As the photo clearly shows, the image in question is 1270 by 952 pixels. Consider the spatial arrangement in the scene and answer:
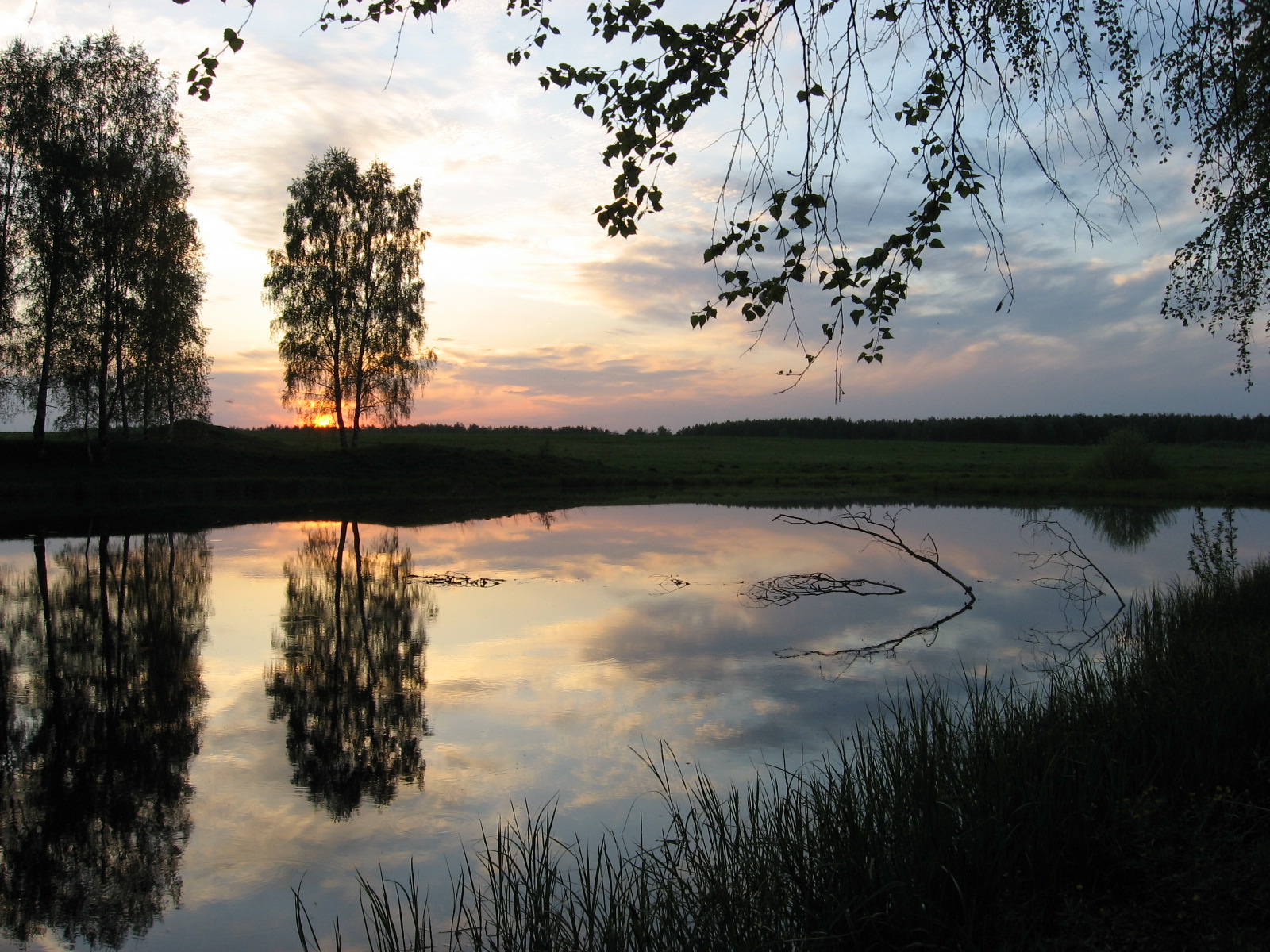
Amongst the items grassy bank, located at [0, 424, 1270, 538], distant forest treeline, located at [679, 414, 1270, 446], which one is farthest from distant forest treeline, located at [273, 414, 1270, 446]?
grassy bank, located at [0, 424, 1270, 538]

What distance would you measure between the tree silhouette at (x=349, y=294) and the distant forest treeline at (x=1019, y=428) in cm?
6673

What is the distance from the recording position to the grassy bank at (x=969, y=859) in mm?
3463

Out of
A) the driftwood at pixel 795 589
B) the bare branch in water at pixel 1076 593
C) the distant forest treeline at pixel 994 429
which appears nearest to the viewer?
the bare branch in water at pixel 1076 593

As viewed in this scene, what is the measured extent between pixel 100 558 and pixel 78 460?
1378cm

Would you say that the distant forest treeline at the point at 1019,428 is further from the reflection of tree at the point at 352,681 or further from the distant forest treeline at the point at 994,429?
the reflection of tree at the point at 352,681

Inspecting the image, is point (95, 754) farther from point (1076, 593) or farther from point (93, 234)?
point (93, 234)

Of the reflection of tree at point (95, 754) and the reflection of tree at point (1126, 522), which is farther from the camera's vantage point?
the reflection of tree at point (1126, 522)

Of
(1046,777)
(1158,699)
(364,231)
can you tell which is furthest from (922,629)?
(364,231)

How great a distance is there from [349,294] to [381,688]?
100 feet

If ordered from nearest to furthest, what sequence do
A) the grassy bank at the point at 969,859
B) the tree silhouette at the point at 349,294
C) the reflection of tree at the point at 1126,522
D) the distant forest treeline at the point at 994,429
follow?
the grassy bank at the point at 969,859 < the reflection of tree at the point at 1126,522 < the tree silhouette at the point at 349,294 < the distant forest treeline at the point at 994,429

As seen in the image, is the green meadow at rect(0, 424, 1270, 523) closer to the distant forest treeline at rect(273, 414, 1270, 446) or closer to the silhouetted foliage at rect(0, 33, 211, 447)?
the silhouetted foliage at rect(0, 33, 211, 447)

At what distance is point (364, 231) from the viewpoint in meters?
36.7

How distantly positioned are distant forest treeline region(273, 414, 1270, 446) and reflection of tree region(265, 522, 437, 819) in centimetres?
6787

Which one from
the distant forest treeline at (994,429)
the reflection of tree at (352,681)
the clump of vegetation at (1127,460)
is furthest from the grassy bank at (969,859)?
the distant forest treeline at (994,429)
